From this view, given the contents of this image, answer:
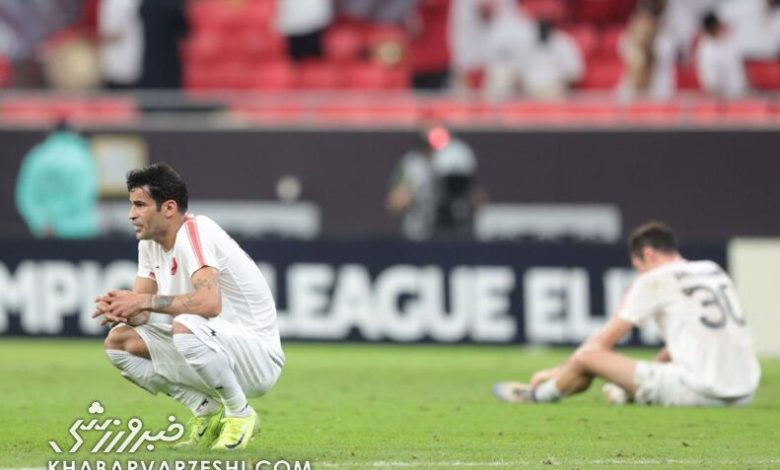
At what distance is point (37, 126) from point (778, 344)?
9.04 m

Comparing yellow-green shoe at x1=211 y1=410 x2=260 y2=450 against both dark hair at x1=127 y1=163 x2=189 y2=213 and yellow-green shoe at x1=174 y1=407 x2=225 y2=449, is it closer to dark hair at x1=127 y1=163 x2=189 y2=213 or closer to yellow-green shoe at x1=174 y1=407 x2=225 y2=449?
yellow-green shoe at x1=174 y1=407 x2=225 y2=449

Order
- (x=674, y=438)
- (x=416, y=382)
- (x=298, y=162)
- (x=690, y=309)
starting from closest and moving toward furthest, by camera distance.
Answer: (x=674, y=438), (x=690, y=309), (x=416, y=382), (x=298, y=162)

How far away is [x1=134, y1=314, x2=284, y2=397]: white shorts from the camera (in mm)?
9391

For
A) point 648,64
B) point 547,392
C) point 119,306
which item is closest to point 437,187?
point 648,64

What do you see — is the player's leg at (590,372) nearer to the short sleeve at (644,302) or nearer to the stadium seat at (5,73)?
the short sleeve at (644,302)

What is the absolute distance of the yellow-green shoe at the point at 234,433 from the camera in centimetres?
945

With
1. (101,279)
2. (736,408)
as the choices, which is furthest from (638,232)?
(101,279)

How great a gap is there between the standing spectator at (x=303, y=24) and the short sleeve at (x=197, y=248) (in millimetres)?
13566

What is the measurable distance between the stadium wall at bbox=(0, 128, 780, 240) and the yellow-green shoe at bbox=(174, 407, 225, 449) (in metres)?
10.2

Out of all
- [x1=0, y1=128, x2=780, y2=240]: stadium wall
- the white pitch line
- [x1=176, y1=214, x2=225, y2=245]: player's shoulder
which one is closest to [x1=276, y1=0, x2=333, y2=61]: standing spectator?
[x1=0, y1=128, x2=780, y2=240]: stadium wall

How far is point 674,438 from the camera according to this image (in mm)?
10594

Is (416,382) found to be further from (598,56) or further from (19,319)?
(598,56)

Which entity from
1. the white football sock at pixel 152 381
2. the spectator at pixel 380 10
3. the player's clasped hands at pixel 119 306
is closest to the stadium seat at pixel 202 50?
the spectator at pixel 380 10

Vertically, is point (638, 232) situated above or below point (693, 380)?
above
